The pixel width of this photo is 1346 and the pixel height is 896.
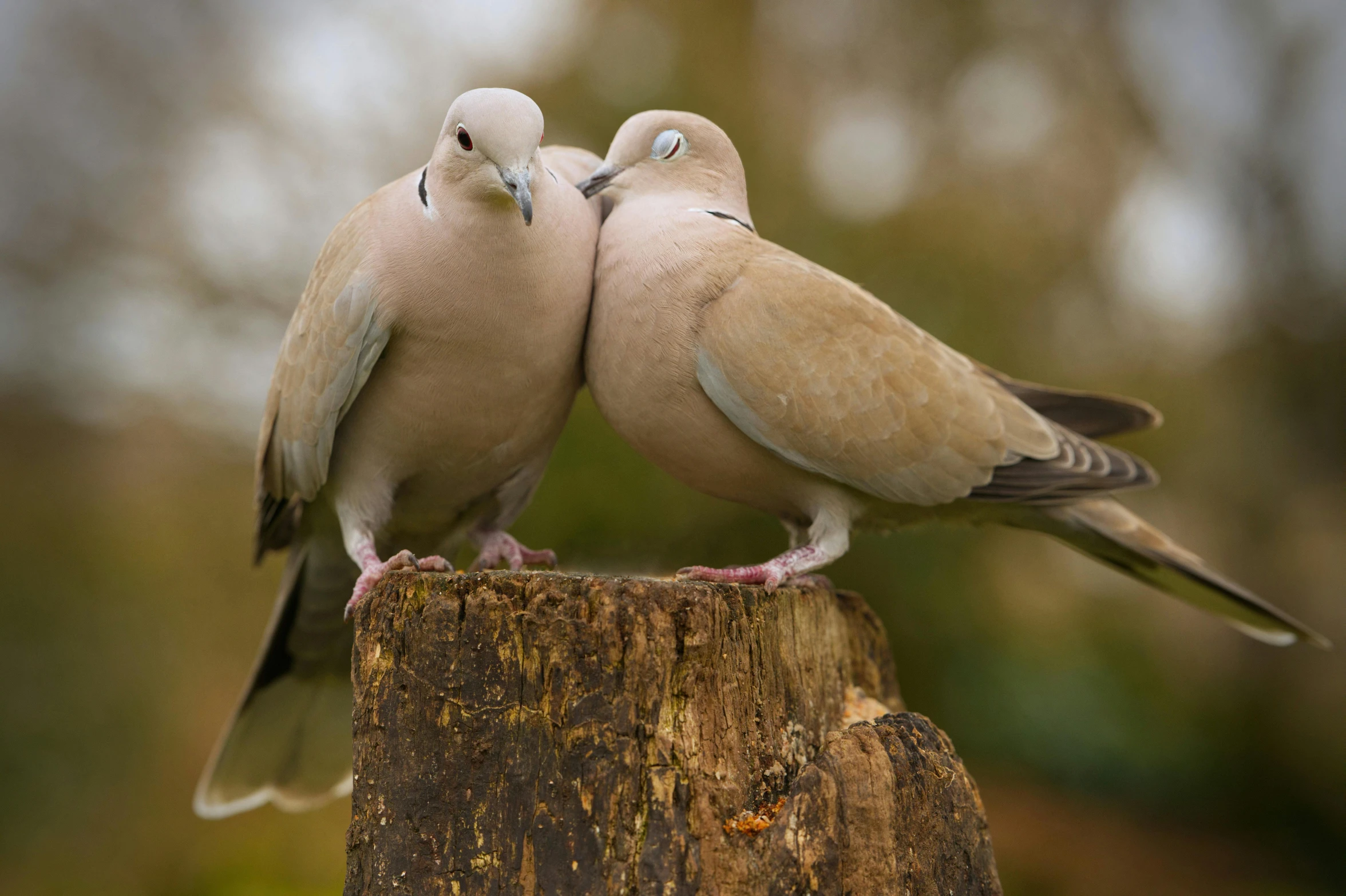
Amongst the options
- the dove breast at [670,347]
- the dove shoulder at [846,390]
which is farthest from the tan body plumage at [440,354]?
the dove shoulder at [846,390]

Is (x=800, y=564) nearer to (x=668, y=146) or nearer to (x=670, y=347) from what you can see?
(x=670, y=347)

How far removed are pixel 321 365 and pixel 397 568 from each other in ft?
2.19

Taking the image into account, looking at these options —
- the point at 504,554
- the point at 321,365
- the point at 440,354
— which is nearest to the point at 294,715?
the point at 504,554

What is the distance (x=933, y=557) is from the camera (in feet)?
23.2

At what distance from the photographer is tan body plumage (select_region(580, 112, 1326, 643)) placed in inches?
114

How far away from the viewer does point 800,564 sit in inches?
116

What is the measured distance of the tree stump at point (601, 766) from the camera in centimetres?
218

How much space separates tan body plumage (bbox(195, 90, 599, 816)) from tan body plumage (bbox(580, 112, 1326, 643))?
22 cm

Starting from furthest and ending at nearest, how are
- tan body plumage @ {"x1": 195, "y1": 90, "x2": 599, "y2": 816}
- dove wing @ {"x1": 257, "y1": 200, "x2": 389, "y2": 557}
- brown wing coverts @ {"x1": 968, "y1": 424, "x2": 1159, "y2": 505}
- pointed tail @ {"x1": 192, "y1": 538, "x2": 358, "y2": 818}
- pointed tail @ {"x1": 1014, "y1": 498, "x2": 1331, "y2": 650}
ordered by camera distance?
pointed tail @ {"x1": 192, "y1": 538, "x2": 358, "y2": 818}
pointed tail @ {"x1": 1014, "y1": 498, "x2": 1331, "y2": 650}
brown wing coverts @ {"x1": 968, "y1": 424, "x2": 1159, "y2": 505}
dove wing @ {"x1": 257, "y1": 200, "x2": 389, "y2": 557}
tan body plumage @ {"x1": 195, "y1": 90, "x2": 599, "y2": 816}

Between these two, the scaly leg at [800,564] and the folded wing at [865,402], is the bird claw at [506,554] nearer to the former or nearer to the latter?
the scaly leg at [800,564]

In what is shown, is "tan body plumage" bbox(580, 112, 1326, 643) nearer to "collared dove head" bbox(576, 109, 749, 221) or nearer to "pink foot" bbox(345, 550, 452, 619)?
"collared dove head" bbox(576, 109, 749, 221)

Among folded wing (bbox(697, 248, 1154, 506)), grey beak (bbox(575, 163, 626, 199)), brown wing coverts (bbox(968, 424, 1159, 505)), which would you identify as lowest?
brown wing coverts (bbox(968, 424, 1159, 505))

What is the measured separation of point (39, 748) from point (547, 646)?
6.01 m

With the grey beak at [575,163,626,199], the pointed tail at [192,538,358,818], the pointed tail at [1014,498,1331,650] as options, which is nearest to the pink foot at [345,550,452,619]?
the pointed tail at [192,538,358,818]
